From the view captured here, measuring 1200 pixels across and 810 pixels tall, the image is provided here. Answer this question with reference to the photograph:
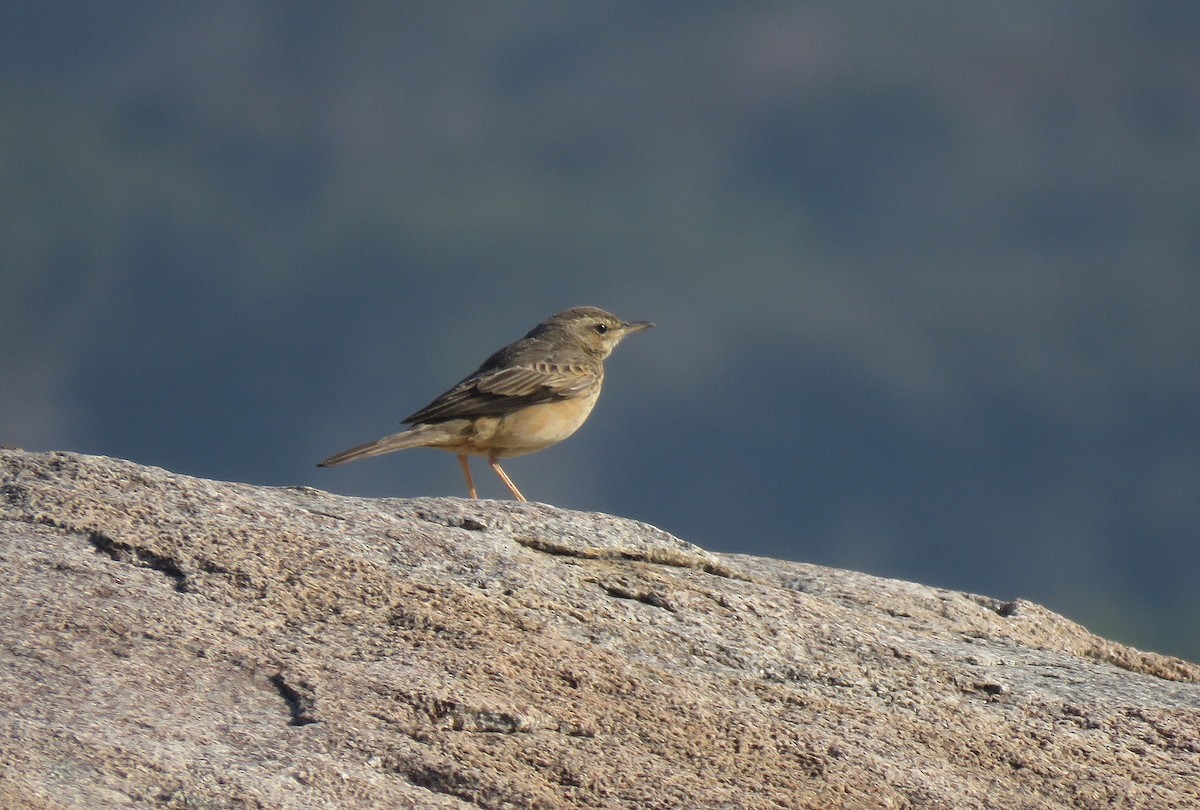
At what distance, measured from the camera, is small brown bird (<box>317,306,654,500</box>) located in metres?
12.2

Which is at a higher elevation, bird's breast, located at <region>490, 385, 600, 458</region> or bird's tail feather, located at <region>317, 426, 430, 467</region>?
bird's breast, located at <region>490, 385, 600, 458</region>

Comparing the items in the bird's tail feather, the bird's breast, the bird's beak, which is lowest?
the bird's tail feather

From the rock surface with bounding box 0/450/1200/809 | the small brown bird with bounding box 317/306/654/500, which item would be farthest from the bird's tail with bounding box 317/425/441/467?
the rock surface with bounding box 0/450/1200/809

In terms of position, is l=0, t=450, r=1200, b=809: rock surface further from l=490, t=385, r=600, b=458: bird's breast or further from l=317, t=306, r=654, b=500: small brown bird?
l=490, t=385, r=600, b=458: bird's breast

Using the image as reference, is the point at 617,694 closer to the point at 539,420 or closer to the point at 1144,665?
the point at 1144,665

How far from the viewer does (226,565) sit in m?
6.44

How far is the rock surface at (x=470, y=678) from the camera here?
5.18 metres

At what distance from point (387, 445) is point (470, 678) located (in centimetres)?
564

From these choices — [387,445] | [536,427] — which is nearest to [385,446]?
[387,445]

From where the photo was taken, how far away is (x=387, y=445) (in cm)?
1137

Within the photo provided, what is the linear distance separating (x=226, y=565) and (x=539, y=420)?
654cm

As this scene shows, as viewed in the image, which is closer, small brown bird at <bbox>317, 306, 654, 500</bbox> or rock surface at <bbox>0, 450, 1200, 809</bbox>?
rock surface at <bbox>0, 450, 1200, 809</bbox>

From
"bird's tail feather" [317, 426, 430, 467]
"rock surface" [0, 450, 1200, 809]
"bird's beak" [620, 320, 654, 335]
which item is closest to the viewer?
"rock surface" [0, 450, 1200, 809]

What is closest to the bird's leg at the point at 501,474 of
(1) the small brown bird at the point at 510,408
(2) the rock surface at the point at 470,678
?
(1) the small brown bird at the point at 510,408
